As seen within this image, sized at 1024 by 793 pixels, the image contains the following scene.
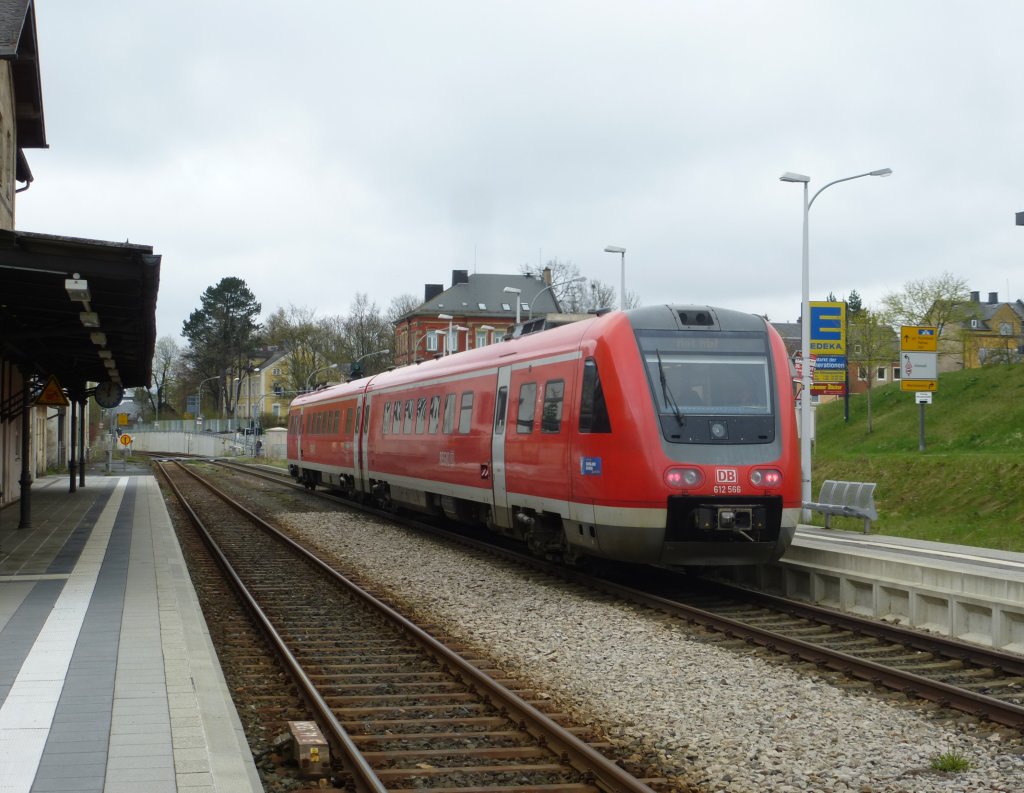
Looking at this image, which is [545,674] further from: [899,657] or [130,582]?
[130,582]

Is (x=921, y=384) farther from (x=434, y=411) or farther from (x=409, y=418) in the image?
(x=434, y=411)

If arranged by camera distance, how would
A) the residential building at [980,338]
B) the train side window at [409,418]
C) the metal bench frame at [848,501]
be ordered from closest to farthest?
the metal bench frame at [848,501]
the train side window at [409,418]
the residential building at [980,338]

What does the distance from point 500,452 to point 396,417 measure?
24.6 feet

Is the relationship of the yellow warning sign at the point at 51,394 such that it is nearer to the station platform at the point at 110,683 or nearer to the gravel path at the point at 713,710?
the station platform at the point at 110,683

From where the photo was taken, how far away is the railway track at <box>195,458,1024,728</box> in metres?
8.22

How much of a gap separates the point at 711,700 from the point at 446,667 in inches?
90.4

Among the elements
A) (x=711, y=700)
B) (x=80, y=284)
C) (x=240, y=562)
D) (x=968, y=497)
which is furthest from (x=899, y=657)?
(x=968, y=497)

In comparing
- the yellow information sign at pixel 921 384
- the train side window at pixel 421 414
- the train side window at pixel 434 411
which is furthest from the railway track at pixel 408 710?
the yellow information sign at pixel 921 384

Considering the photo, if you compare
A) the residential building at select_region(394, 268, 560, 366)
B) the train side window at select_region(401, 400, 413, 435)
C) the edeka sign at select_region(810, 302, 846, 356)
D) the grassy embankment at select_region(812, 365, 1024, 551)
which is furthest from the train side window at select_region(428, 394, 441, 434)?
the residential building at select_region(394, 268, 560, 366)

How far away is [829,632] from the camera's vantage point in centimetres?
1097

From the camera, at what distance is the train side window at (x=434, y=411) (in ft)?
64.2

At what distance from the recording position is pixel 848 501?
21891mm

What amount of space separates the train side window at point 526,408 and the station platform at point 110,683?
443 centimetres

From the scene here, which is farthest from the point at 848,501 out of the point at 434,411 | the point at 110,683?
the point at 110,683
